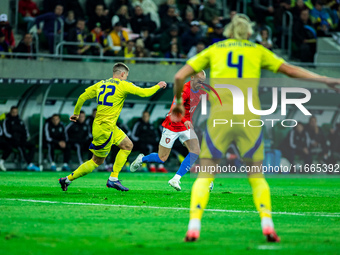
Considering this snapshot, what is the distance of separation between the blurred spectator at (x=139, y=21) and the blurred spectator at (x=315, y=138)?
6.68 metres

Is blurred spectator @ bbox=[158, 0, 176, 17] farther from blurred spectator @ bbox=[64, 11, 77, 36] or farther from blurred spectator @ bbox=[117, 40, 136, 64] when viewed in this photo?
blurred spectator @ bbox=[64, 11, 77, 36]

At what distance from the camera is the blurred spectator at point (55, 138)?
2142 cm

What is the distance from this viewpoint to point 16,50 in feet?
70.3

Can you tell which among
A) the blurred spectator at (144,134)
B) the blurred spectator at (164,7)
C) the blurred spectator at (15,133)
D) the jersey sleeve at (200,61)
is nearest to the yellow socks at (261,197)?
the jersey sleeve at (200,61)

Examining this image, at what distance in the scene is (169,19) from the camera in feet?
79.7

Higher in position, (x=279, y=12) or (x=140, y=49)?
(x=279, y=12)

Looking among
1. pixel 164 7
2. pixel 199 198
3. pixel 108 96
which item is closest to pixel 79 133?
pixel 164 7

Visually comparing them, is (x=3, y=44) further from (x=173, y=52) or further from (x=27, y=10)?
(x=173, y=52)

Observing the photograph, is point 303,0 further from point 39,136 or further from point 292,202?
point 292,202

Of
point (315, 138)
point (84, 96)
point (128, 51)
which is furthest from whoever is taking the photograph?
point (315, 138)

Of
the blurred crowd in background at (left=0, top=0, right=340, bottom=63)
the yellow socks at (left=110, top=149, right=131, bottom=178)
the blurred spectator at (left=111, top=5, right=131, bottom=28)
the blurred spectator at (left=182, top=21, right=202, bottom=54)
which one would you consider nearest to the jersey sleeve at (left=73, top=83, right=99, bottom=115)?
the yellow socks at (left=110, top=149, right=131, bottom=178)

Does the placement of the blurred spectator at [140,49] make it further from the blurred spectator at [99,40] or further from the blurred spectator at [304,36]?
the blurred spectator at [304,36]

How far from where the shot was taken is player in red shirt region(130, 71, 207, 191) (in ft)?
43.2

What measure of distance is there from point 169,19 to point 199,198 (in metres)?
18.5
